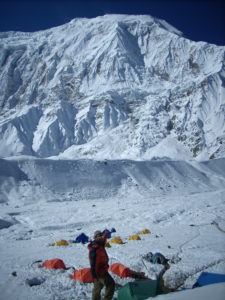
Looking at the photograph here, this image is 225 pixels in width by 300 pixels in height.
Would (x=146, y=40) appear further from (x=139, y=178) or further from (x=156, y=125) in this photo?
(x=139, y=178)

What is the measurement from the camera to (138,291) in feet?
29.5

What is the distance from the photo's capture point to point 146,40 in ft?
488

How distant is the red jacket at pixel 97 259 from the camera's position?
25.1ft

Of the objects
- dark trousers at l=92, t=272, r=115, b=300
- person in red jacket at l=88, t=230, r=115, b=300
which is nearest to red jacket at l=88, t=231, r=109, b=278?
person in red jacket at l=88, t=230, r=115, b=300

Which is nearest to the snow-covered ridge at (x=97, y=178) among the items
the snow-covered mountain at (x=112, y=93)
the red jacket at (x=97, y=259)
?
the snow-covered mountain at (x=112, y=93)

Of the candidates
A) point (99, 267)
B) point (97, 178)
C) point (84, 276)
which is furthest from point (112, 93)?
point (99, 267)

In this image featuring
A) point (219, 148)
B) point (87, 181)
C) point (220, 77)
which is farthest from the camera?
point (220, 77)

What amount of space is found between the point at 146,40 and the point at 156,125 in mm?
62244

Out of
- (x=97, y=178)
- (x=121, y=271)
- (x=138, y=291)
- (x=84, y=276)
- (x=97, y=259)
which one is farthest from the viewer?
(x=97, y=178)

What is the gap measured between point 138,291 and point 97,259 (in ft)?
7.17

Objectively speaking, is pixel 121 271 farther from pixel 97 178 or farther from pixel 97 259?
pixel 97 178

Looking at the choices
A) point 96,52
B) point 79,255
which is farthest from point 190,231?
point 96,52

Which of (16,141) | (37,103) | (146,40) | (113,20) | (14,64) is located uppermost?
(113,20)

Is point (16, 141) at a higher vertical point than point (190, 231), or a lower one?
higher
